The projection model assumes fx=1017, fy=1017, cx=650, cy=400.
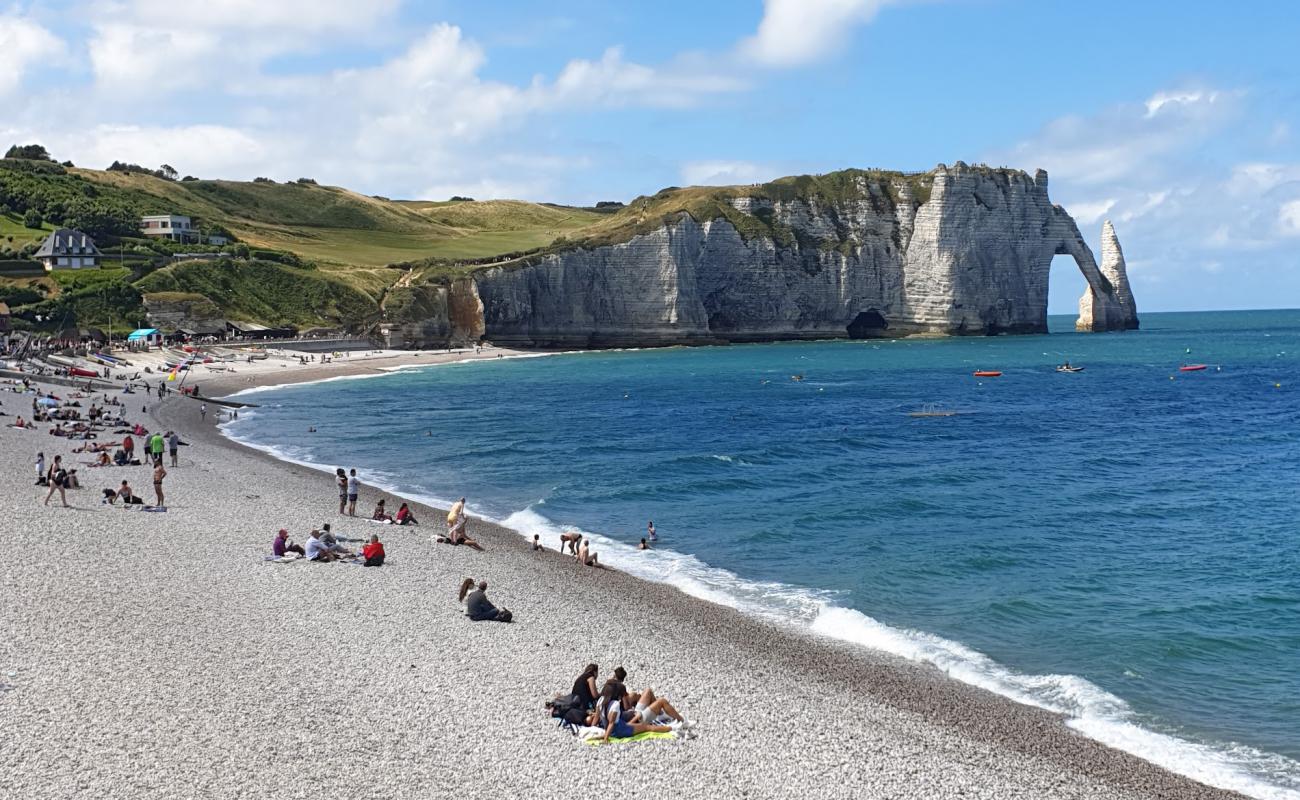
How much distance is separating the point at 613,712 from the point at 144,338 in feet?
317

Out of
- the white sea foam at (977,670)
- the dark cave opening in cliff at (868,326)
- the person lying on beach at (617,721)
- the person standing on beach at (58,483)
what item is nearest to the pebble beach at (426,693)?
the person lying on beach at (617,721)

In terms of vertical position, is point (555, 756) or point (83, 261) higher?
point (83, 261)

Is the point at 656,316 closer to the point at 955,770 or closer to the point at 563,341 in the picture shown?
the point at 563,341

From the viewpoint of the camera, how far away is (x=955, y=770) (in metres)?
15.3

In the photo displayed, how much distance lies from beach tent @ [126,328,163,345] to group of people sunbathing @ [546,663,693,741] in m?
90.6

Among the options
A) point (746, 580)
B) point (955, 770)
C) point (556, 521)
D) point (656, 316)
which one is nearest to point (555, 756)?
point (955, 770)

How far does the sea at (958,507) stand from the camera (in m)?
20.1

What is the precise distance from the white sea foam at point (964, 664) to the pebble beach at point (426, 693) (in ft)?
1.90

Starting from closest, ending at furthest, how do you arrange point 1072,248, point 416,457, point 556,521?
point 556,521
point 416,457
point 1072,248

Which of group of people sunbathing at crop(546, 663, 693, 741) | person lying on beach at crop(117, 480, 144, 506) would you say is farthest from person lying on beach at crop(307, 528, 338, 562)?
group of people sunbathing at crop(546, 663, 693, 741)

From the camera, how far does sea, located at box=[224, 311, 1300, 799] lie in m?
20.1

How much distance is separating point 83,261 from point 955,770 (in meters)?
132

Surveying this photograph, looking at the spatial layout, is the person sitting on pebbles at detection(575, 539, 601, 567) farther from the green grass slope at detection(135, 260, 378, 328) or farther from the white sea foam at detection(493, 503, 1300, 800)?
the green grass slope at detection(135, 260, 378, 328)

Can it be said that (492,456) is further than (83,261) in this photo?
No
